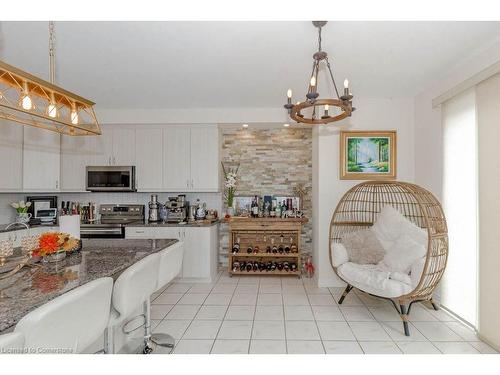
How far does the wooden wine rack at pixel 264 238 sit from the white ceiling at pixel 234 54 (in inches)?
71.1

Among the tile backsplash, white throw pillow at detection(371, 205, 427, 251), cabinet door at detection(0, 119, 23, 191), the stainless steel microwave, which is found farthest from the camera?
the tile backsplash

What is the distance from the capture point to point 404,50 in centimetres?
242

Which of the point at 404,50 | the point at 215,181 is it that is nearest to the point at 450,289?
the point at 404,50

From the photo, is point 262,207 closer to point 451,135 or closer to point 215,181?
point 215,181

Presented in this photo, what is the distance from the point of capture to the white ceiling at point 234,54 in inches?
82.1

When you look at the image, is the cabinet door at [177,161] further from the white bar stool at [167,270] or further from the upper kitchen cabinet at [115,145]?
the white bar stool at [167,270]

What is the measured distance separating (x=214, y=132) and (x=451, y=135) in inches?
114

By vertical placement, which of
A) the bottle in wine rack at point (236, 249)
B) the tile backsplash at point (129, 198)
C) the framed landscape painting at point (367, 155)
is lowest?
the bottle in wine rack at point (236, 249)

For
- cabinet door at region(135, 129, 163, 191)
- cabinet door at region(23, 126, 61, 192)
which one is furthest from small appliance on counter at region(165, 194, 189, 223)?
cabinet door at region(23, 126, 61, 192)

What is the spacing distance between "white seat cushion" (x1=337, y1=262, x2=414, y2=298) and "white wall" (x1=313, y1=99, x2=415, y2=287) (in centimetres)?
74

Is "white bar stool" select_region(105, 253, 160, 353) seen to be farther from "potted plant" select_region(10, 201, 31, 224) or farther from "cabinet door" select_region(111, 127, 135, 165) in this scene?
"potted plant" select_region(10, 201, 31, 224)

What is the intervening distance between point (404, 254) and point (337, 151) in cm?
157

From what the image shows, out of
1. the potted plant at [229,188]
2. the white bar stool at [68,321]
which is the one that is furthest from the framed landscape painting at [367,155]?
the white bar stool at [68,321]

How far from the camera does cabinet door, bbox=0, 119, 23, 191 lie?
3.67 metres
